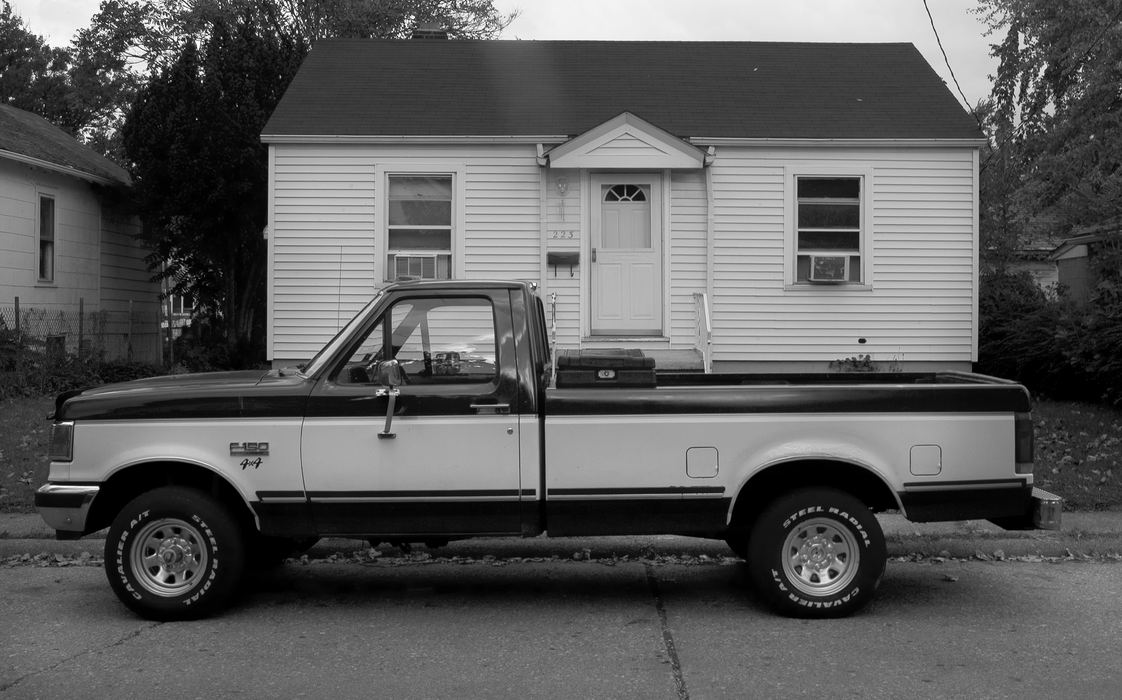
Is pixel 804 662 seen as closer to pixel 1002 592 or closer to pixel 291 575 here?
pixel 1002 592

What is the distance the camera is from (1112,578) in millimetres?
7668

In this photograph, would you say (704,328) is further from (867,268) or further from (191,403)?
(191,403)

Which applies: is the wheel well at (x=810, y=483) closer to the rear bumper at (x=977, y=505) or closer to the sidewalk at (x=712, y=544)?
the rear bumper at (x=977, y=505)

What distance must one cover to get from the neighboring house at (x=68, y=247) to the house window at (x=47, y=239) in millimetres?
18

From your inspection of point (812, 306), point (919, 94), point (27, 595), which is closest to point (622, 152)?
point (812, 306)

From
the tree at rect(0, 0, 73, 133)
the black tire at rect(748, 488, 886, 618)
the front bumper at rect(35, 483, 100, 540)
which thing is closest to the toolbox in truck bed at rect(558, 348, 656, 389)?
the black tire at rect(748, 488, 886, 618)

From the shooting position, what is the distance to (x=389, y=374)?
252 inches

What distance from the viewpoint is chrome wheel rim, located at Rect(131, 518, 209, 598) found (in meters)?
6.49

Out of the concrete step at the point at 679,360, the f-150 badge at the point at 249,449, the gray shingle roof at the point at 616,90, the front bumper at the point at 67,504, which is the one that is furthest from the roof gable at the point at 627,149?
the front bumper at the point at 67,504

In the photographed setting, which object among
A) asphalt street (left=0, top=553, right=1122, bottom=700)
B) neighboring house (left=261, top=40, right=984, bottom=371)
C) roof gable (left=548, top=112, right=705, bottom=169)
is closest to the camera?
asphalt street (left=0, top=553, right=1122, bottom=700)

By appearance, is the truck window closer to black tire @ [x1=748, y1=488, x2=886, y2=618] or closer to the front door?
black tire @ [x1=748, y1=488, x2=886, y2=618]

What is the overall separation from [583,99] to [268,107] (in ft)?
24.6

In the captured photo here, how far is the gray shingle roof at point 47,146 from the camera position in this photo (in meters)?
20.2

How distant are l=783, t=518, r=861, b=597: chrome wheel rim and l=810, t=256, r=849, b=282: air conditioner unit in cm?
985
